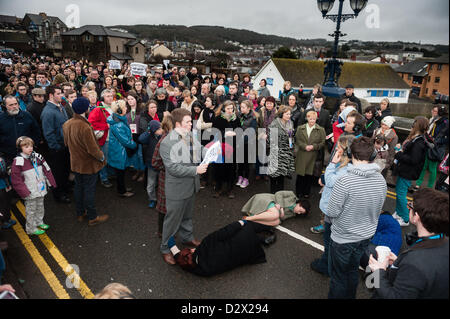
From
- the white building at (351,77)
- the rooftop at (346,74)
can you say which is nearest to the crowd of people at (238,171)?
the rooftop at (346,74)

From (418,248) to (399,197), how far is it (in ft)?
12.7

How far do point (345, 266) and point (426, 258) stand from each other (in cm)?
134

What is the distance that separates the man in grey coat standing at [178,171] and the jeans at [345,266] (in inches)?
74.2

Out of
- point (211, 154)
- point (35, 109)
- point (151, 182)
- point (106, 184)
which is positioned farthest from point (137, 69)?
point (211, 154)

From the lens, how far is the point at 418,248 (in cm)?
199

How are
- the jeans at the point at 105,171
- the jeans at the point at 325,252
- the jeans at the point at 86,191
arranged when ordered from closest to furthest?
the jeans at the point at 325,252 < the jeans at the point at 86,191 < the jeans at the point at 105,171

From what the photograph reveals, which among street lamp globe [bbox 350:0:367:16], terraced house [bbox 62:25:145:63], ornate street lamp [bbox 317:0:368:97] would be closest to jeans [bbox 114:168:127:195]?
ornate street lamp [bbox 317:0:368:97]

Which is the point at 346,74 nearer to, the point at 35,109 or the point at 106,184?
the point at 106,184

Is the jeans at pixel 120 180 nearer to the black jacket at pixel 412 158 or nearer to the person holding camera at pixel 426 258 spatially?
the person holding camera at pixel 426 258

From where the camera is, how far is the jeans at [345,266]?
10.1 feet

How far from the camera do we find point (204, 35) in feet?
419

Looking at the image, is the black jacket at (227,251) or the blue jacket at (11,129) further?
the blue jacket at (11,129)

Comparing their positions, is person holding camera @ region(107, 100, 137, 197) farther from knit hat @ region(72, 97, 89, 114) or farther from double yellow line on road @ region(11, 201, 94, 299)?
double yellow line on road @ region(11, 201, 94, 299)
